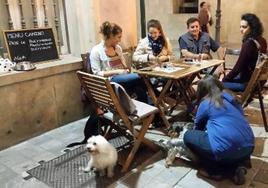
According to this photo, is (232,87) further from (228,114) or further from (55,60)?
(55,60)

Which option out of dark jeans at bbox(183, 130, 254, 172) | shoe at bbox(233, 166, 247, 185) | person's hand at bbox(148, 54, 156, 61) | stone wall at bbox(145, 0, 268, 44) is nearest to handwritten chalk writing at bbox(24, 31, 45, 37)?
person's hand at bbox(148, 54, 156, 61)

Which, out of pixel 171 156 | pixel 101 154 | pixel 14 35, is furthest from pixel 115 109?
pixel 14 35

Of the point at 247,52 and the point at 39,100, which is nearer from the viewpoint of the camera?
the point at 247,52

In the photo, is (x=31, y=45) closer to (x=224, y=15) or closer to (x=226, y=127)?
(x=226, y=127)

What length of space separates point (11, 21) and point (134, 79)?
151cm

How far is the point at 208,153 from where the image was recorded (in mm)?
2574

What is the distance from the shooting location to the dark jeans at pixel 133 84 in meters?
3.66

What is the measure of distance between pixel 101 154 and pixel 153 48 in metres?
1.94

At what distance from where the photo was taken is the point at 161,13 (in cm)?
925

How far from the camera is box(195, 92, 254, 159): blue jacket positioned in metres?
2.48

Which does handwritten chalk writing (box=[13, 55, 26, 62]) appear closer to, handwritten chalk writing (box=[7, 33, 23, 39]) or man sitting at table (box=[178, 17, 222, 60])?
handwritten chalk writing (box=[7, 33, 23, 39])

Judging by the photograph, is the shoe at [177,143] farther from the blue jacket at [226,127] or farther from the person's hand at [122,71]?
the person's hand at [122,71]

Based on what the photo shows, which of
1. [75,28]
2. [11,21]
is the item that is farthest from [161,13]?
[11,21]

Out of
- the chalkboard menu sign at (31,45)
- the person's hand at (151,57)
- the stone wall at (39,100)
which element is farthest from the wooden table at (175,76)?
the chalkboard menu sign at (31,45)
